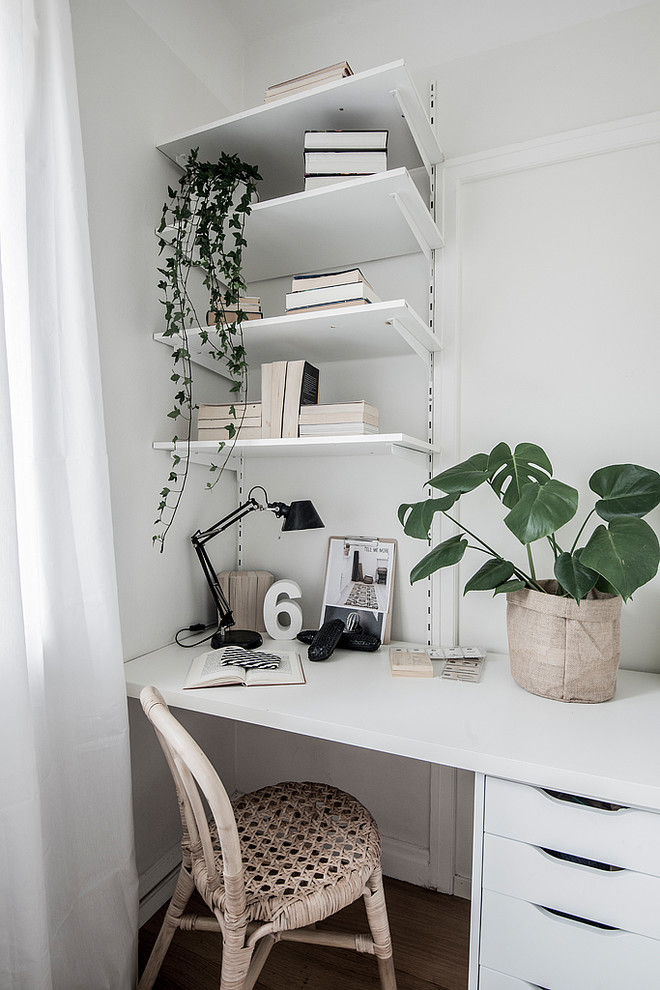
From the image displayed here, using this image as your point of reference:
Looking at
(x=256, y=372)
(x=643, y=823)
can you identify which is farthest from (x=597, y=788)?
(x=256, y=372)

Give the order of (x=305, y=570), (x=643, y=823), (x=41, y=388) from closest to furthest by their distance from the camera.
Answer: (x=643, y=823), (x=41, y=388), (x=305, y=570)

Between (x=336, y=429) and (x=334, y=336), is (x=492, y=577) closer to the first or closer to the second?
(x=336, y=429)

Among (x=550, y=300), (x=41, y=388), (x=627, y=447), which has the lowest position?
(x=627, y=447)

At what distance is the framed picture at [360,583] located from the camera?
178 cm

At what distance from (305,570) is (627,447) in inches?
40.4

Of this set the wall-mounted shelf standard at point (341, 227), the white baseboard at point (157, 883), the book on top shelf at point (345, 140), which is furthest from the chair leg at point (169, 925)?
the book on top shelf at point (345, 140)

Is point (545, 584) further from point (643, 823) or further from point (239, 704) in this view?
point (239, 704)

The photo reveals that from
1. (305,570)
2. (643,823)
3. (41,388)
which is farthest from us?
(305,570)

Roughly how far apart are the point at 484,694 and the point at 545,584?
31 centimetres

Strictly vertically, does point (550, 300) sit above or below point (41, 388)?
above

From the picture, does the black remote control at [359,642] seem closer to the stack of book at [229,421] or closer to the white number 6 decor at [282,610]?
the white number 6 decor at [282,610]

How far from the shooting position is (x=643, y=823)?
954 mm

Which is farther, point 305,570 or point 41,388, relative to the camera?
point 305,570

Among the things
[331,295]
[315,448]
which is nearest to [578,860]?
[315,448]
